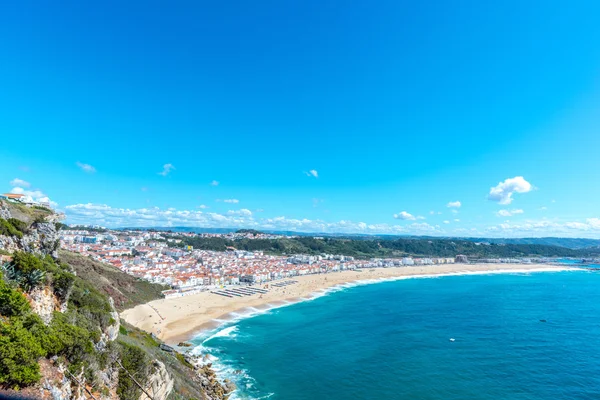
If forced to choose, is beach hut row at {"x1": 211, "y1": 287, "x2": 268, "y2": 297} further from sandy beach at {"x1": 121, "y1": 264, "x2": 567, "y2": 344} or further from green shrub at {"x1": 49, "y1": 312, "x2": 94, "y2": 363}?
green shrub at {"x1": 49, "y1": 312, "x2": 94, "y2": 363}

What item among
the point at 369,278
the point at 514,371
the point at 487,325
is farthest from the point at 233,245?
the point at 514,371

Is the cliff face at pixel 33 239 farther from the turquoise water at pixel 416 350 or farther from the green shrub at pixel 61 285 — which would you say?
the turquoise water at pixel 416 350

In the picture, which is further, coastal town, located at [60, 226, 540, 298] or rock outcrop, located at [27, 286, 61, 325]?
coastal town, located at [60, 226, 540, 298]

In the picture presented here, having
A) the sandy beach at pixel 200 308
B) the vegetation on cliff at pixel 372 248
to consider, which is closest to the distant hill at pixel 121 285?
the sandy beach at pixel 200 308

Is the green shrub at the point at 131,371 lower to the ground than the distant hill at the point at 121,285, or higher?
higher

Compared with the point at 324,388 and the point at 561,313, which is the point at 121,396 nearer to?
the point at 324,388

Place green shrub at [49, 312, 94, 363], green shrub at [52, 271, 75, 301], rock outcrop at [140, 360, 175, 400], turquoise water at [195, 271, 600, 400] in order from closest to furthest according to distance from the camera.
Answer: green shrub at [49, 312, 94, 363] < rock outcrop at [140, 360, 175, 400] < green shrub at [52, 271, 75, 301] < turquoise water at [195, 271, 600, 400]

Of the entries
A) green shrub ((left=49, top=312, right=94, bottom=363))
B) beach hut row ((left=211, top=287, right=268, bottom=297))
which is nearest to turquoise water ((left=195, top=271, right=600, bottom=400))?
beach hut row ((left=211, top=287, right=268, bottom=297))
